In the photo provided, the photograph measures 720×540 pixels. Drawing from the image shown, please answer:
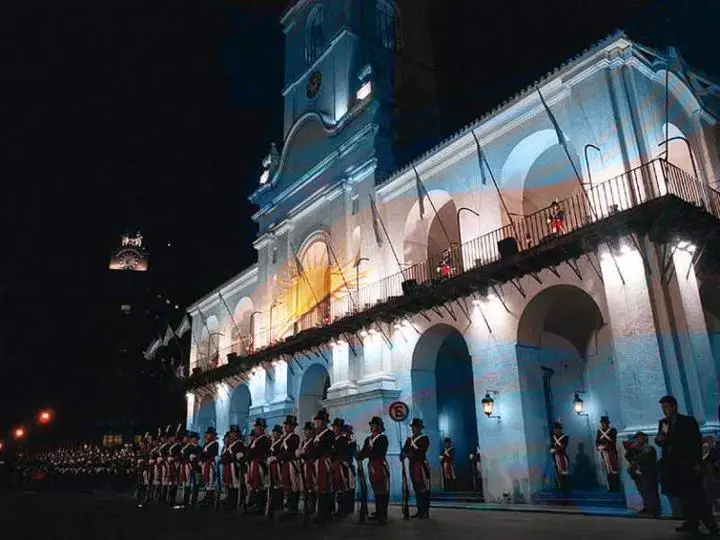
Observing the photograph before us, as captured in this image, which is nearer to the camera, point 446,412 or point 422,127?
point 446,412

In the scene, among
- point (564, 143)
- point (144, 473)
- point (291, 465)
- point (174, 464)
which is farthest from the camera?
point (144, 473)

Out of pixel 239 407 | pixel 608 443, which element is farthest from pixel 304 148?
pixel 608 443

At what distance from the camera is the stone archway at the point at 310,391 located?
1029 inches

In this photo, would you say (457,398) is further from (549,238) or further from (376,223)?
(549,238)

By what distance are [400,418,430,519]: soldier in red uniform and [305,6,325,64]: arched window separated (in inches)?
937

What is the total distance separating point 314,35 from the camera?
32.5 metres

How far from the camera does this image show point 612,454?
15328 mm

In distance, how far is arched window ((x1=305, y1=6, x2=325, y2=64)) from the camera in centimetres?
3181

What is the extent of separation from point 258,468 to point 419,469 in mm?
4476

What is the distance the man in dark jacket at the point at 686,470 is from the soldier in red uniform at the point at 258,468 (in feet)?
30.2

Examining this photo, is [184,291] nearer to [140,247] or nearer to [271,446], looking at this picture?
[140,247]

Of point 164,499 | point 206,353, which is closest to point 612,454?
point 164,499

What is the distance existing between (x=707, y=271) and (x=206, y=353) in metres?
30.0

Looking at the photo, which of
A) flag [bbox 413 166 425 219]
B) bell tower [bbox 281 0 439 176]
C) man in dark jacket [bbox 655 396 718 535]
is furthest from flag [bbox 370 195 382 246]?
man in dark jacket [bbox 655 396 718 535]
